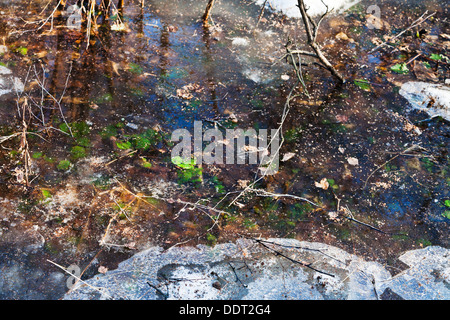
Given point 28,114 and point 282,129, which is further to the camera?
point 282,129

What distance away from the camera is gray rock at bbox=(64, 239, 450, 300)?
3189 mm

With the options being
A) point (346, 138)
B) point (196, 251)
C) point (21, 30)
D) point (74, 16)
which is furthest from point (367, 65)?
point (21, 30)

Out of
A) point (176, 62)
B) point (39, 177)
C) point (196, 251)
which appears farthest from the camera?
point (176, 62)

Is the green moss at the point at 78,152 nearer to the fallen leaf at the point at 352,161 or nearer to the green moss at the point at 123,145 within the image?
the green moss at the point at 123,145

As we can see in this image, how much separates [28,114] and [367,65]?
4.40 m

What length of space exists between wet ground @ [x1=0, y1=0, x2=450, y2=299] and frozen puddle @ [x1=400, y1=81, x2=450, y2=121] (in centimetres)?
12

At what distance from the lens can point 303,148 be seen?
14.5 ft

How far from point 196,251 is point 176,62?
2.75 metres
